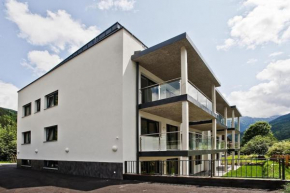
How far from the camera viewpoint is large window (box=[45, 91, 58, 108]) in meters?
15.1

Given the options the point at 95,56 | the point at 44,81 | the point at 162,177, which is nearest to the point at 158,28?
the point at 95,56

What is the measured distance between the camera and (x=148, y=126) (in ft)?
39.9

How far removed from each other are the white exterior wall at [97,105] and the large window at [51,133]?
1.39 feet

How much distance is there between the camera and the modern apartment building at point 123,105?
Answer: 983 cm

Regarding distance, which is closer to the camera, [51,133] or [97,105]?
[97,105]

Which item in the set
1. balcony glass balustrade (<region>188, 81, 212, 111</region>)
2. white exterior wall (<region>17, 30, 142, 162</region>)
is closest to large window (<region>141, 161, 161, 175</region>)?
white exterior wall (<region>17, 30, 142, 162</region>)

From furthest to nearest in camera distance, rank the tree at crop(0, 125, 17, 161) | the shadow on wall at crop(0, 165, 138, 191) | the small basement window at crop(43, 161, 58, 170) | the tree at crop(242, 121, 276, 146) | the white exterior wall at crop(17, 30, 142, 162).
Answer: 1. the tree at crop(242, 121, 276, 146)
2. the tree at crop(0, 125, 17, 161)
3. the small basement window at crop(43, 161, 58, 170)
4. the white exterior wall at crop(17, 30, 142, 162)
5. the shadow on wall at crop(0, 165, 138, 191)

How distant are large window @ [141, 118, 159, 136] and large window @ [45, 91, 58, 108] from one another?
282 inches

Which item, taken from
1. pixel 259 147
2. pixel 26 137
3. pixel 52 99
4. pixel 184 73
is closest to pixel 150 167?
pixel 184 73

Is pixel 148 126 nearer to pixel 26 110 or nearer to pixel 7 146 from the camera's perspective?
pixel 26 110

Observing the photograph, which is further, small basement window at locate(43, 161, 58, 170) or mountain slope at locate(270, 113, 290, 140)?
mountain slope at locate(270, 113, 290, 140)

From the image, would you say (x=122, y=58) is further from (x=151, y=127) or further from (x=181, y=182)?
(x=181, y=182)

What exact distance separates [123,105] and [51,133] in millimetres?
8427

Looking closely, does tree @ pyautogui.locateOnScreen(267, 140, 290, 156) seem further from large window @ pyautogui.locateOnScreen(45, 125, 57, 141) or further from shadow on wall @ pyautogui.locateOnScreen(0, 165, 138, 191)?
large window @ pyautogui.locateOnScreen(45, 125, 57, 141)
